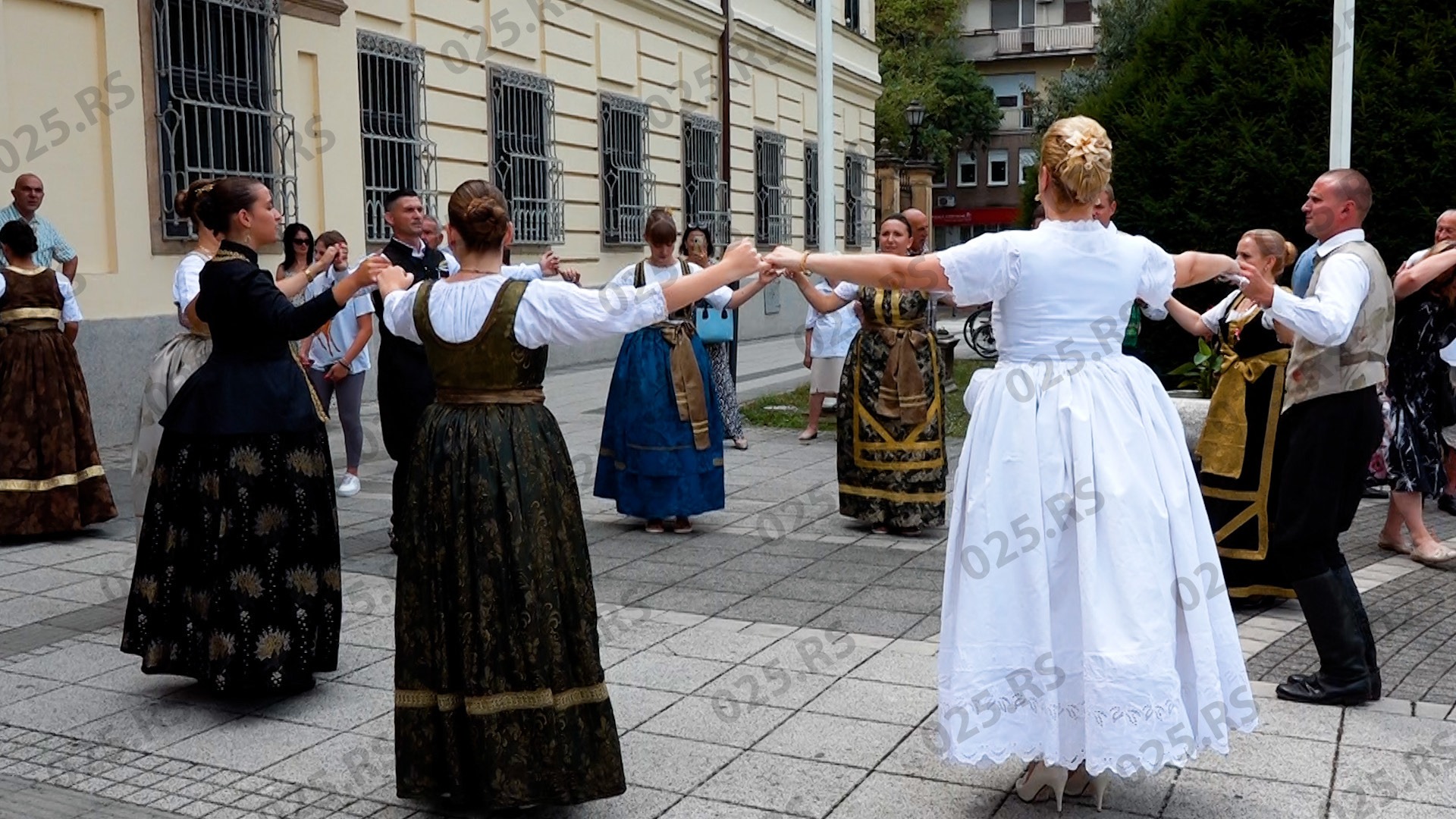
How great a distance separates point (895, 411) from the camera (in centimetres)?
800

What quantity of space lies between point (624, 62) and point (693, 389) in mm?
12155

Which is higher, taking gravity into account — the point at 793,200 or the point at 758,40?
the point at 758,40

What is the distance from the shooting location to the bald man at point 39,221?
31.6ft

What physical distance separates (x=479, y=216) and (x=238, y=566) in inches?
66.8

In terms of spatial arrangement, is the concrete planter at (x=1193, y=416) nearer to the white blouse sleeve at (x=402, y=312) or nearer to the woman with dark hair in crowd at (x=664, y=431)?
the woman with dark hair in crowd at (x=664, y=431)

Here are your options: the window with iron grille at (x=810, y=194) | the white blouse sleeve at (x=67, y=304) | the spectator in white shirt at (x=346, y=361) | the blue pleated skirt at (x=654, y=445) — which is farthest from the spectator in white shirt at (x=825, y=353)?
the window with iron grille at (x=810, y=194)

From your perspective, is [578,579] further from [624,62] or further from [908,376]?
[624,62]

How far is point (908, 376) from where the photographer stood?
7.99 meters

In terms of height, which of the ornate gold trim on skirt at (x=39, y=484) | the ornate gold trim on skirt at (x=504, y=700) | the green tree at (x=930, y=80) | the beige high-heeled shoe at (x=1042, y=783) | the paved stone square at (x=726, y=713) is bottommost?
the paved stone square at (x=726, y=713)

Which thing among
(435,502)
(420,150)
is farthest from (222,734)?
(420,150)

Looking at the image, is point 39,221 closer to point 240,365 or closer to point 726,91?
point 240,365

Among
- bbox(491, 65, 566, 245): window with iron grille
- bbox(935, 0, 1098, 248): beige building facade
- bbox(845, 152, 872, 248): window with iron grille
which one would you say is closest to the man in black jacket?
bbox(491, 65, 566, 245): window with iron grille

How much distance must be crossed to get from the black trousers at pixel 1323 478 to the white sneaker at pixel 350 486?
19.9 ft

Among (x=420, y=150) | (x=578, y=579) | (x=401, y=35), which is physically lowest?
(x=578, y=579)
